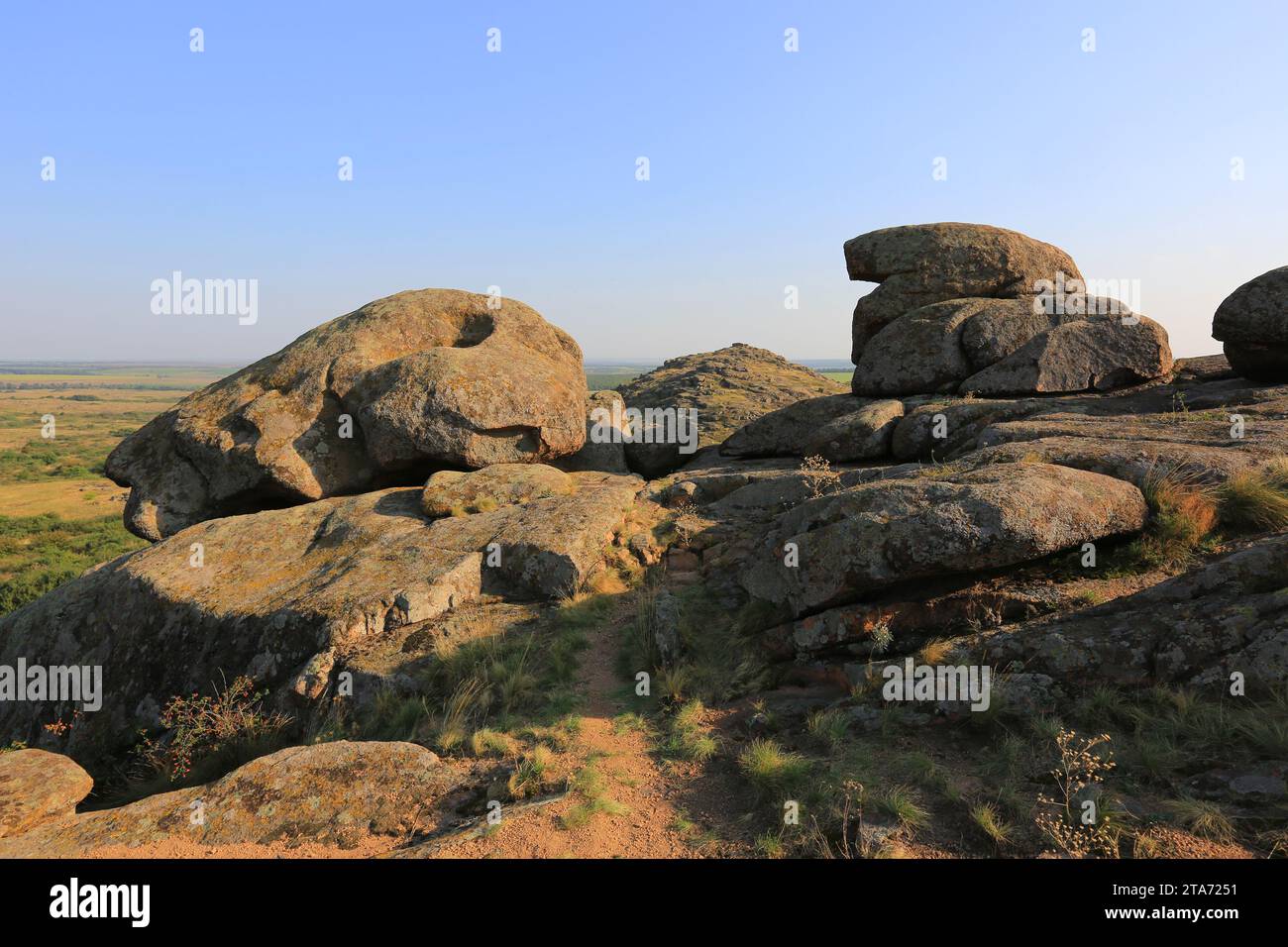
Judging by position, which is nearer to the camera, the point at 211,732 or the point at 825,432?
the point at 211,732

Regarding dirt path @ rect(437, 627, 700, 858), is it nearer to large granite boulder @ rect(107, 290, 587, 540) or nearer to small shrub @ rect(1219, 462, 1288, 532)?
small shrub @ rect(1219, 462, 1288, 532)

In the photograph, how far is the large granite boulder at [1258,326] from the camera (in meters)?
13.2

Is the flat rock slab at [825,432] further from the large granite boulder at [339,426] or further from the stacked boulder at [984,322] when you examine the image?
the large granite boulder at [339,426]

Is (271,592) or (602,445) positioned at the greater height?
(602,445)

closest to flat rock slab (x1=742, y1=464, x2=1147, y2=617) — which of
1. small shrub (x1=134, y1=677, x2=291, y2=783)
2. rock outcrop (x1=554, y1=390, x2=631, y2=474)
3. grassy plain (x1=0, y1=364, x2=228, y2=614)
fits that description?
small shrub (x1=134, y1=677, x2=291, y2=783)

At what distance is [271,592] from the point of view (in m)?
10.6

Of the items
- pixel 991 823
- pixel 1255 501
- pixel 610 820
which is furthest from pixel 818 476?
pixel 610 820

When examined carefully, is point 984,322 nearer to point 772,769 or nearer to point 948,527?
point 948,527

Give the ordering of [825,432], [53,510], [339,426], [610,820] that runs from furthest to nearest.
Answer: [53,510], [825,432], [339,426], [610,820]

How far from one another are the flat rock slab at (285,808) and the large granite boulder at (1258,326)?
16.4 meters

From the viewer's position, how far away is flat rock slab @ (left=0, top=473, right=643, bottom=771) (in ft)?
31.6

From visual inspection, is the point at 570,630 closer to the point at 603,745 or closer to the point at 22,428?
the point at 603,745

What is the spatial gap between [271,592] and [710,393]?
749 inches
